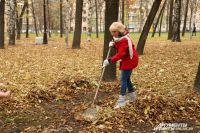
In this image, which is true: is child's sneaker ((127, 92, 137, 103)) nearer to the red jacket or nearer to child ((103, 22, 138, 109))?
child ((103, 22, 138, 109))

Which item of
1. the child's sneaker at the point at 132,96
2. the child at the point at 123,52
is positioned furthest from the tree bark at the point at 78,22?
the child at the point at 123,52

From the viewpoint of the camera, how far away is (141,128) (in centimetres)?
642

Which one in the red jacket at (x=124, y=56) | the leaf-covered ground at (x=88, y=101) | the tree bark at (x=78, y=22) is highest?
the tree bark at (x=78, y=22)

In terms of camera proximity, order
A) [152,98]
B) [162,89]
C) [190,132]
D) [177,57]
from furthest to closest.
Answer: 1. [177,57]
2. [162,89]
3. [152,98]
4. [190,132]

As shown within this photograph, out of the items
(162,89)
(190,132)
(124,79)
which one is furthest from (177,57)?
(190,132)

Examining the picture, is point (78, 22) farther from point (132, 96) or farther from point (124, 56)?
point (124, 56)

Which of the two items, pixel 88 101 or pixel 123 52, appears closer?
pixel 123 52

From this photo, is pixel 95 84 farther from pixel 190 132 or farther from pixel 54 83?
pixel 190 132

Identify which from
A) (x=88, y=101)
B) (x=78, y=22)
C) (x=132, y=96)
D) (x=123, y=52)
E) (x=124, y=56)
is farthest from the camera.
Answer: (x=78, y=22)

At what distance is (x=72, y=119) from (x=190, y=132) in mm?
2217

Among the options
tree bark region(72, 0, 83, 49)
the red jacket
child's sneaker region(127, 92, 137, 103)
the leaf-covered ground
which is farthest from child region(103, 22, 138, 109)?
tree bark region(72, 0, 83, 49)

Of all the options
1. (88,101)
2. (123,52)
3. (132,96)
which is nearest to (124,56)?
(123,52)

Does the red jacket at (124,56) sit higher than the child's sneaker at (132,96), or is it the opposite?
the red jacket at (124,56)

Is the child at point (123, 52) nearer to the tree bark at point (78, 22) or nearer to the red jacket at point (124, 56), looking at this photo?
the red jacket at point (124, 56)
